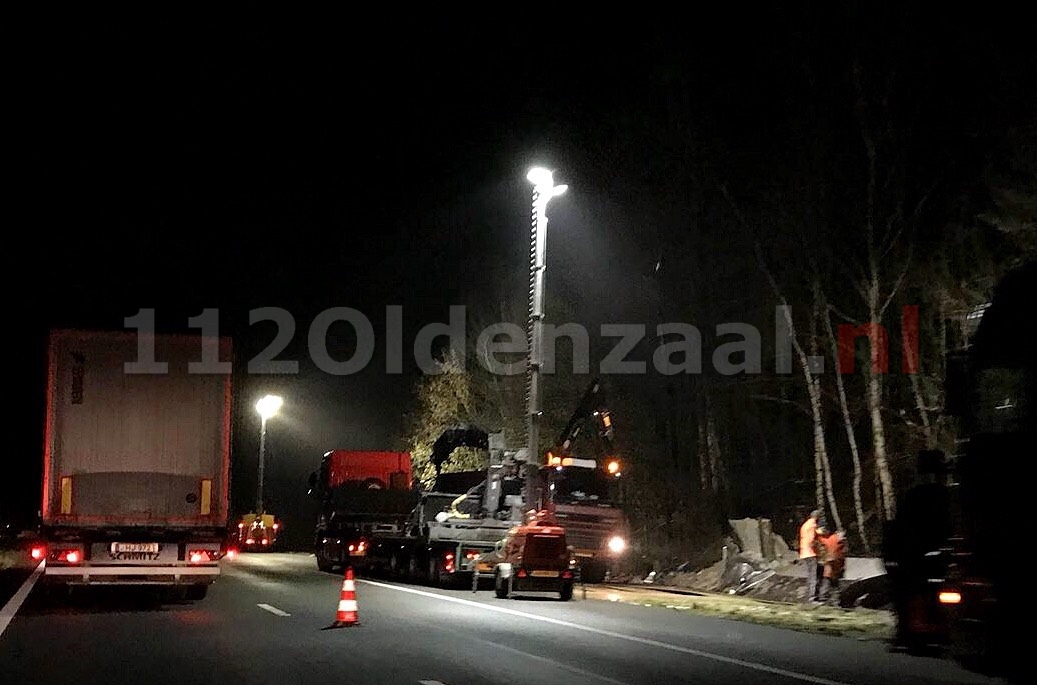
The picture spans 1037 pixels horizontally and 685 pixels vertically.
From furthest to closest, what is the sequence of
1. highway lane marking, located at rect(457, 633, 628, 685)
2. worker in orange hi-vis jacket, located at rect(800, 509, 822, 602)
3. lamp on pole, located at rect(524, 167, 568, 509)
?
lamp on pole, located at rect(524, 167, 568, 509), worker in orange hi-vis jacket, located at rect(800, 509, 822, 602), highway lane marking, located at rect(457, 633, 628, 685)

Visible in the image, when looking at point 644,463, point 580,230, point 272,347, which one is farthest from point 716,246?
point 272,347

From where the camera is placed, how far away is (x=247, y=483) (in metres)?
67.6

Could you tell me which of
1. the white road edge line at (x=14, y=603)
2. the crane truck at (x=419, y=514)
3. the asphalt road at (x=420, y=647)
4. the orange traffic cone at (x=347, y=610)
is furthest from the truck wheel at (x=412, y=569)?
the orange traffic cone at (x=347, y=610)

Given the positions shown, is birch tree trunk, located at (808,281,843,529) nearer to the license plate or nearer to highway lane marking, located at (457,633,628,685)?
highway lane marking, located at (457,633,628,685)

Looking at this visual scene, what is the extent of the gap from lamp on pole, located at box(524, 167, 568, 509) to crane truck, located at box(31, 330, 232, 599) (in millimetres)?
7185

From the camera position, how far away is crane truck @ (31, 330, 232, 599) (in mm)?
18469

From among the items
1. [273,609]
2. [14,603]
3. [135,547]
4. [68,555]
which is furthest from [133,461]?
[14,603]

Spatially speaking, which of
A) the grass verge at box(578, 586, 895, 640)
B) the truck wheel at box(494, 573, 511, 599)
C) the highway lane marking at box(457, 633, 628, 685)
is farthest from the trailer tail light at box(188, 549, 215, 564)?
the grass verge at box(578, 586, 895, 640)

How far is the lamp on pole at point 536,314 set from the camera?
24.6m

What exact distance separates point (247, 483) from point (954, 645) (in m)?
60.2

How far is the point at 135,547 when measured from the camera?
18750mm

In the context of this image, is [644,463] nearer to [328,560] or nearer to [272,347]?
[328,560]

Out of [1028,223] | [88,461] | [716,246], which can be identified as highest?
[716,246]

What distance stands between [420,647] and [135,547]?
6288 mm
